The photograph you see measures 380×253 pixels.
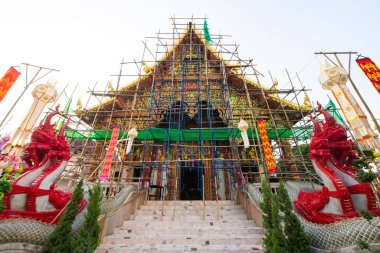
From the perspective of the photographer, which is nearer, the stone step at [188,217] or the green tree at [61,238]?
the green tree at [61,238]

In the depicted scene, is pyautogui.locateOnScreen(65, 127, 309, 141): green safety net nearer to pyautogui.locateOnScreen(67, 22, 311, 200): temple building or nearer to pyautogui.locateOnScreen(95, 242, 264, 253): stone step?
pyautogui.locateOnScreen(67, 22, 311, 200): temple building

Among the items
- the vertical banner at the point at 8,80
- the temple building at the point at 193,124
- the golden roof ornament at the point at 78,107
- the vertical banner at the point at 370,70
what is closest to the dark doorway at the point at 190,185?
the temple building at the point at 193,124

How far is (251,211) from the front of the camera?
561 centimetres

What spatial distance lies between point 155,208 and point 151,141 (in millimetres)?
3840

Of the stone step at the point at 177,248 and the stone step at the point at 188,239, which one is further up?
the stone step at the point at 188,239

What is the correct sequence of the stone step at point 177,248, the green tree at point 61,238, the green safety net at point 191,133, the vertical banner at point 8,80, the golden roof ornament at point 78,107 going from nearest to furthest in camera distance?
1. the green tree at point 61,238
2. the stone step at point 177,248
3. the vertical banner at point 8,80
4. the green safety net at point 191,133
5. the golden roof ornament at point 78,107

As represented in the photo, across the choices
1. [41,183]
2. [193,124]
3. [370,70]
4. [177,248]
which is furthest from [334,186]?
[193,124]

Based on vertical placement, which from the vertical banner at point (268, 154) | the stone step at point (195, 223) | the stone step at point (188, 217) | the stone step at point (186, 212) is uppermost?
the vertical banner at point (268, 154)

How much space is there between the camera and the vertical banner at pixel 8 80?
266 inches

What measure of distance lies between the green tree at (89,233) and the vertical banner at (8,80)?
6.23 metres

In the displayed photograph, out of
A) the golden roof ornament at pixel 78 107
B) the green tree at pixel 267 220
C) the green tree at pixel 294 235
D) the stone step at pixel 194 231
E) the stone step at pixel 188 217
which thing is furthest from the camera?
the golden roof ornament at pixel 78 107

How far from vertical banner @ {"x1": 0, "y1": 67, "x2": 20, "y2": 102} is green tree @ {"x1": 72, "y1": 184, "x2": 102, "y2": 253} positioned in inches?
245

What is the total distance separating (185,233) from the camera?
4.82m

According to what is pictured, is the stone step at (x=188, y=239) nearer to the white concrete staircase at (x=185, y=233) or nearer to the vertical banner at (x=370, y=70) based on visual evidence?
the white concrete staircase at (x=185, y=233)
